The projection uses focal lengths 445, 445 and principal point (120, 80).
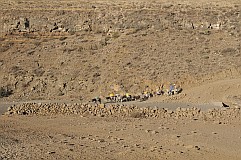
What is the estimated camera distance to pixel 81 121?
14.7 meters

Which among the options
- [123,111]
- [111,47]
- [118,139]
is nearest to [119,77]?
[111,47]

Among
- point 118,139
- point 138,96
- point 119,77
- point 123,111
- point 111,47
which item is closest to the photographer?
point 118,139

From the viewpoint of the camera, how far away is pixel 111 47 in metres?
28.6

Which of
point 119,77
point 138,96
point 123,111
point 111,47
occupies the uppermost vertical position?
point 111,47

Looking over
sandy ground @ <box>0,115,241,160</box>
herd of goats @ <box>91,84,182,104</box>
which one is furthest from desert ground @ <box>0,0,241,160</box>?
herd of goats @ <box>91,84,182,104</box>

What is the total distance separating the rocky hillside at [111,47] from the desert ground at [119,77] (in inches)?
2.7

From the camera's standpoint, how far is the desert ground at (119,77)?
432 inches

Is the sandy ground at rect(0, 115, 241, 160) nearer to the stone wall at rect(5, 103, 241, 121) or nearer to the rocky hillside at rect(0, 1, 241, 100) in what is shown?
the stone wall at rect(5, 103, 241, 121)

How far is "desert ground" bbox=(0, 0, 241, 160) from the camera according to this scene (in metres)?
11.0

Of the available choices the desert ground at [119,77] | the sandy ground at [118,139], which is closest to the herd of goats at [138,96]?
the desert ground at [119,77]

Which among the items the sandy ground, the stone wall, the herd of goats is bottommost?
the herd of goats

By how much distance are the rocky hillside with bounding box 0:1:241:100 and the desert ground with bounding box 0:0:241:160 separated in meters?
0.07

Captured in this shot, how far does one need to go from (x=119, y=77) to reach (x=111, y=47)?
4.07 metres

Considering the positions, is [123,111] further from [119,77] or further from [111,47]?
[111,47]
